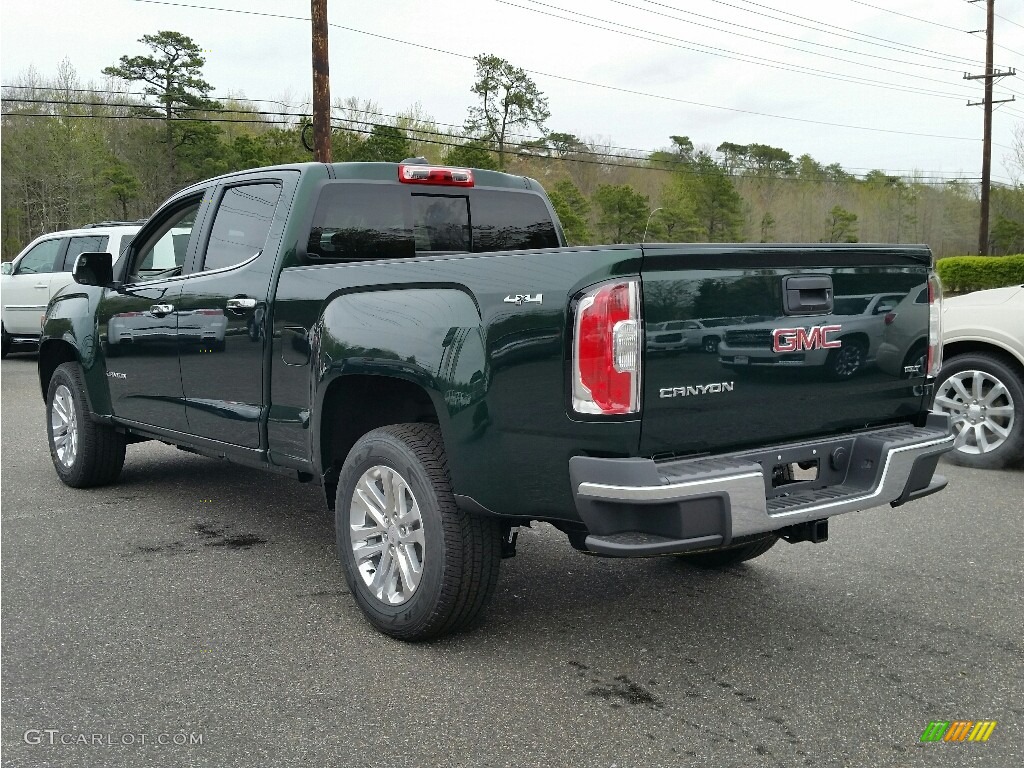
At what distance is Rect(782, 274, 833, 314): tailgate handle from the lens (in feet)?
11.4

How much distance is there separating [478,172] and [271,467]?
190 centimetres

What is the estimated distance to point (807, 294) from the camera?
3543 millimetres

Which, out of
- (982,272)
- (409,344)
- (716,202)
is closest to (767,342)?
(409,344)

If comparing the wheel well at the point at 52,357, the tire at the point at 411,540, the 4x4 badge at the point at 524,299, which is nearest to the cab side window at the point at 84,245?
the wheel well at the point at 52,357

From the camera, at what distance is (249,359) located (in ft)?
15.5

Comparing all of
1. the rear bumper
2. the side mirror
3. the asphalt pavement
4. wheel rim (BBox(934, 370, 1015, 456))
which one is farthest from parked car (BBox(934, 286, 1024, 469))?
the side mirror

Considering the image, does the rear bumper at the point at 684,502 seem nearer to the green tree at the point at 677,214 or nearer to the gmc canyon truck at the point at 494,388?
the gmc canyon truck at the point at 494,388

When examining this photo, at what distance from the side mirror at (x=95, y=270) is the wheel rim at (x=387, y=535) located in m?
2.93

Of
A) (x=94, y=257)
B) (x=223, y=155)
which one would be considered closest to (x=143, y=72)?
(x=223, y=155)

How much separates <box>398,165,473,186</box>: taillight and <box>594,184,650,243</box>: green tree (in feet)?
155

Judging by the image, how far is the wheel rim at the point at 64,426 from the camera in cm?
656

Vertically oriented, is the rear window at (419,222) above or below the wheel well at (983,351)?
above

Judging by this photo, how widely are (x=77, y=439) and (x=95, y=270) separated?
1.20 metres

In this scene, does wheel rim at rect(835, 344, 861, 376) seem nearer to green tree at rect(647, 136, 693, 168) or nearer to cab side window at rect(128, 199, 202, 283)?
cab side window at rect(128, 199, 202, 283)
